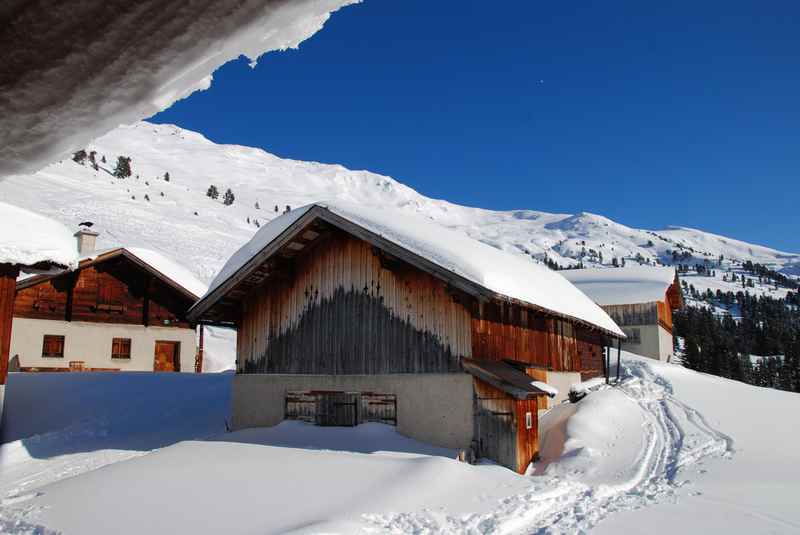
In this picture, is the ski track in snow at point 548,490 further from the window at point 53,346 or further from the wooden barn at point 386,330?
the window at point 53,346

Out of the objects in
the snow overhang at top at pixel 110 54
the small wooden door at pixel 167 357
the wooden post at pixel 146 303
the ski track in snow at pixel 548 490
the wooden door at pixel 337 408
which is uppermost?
the wooden post at pixel 146 303

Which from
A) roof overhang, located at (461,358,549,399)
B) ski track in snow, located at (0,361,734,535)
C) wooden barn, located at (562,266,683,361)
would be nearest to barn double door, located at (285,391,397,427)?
roof overhang, located at (461,358,549,399)

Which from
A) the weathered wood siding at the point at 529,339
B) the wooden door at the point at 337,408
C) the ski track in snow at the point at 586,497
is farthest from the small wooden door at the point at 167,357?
the ski track in snow at the point at 586,497

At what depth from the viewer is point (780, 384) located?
64.9 meters

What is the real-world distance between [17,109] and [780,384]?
7868 cm

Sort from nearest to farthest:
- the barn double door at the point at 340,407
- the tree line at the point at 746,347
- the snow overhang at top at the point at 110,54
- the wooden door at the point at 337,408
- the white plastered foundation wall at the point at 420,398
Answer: the snow overhang at top at the point at 110,54
the white plastered foundation wall at the point at 420,398
the barn double door at the point at 340,407
the wooden door at the point at 337,408
the tree line at the point at 746,347

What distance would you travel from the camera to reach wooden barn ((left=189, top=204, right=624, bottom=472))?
12.5m

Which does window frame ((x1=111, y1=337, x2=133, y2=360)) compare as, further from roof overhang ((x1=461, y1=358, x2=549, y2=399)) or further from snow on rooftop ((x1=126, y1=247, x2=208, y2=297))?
roof overhang ((x1=461, y1=358, x2=549, y2=399))

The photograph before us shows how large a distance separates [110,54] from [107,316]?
27759 mm

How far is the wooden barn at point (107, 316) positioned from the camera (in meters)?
23.8

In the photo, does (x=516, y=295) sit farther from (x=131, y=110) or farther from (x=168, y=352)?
(x=168, y=352)

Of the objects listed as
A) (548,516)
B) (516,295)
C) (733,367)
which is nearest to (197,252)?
(516,295)

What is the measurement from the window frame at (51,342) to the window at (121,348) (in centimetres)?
198

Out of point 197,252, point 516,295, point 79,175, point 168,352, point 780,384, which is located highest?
point 79,175
